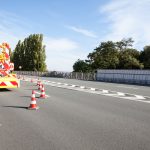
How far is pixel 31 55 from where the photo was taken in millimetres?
88938

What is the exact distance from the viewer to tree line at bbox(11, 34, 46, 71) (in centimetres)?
8794

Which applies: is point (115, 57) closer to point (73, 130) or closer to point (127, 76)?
point (127, 76)

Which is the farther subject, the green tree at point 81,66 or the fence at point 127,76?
the green tree at point 81,66

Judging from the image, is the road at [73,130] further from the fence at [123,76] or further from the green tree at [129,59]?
the green tree at [129,59]

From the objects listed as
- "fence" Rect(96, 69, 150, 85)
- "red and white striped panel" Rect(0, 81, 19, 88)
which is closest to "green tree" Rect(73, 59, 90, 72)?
"fence" Rect(96, 69, 150, 85)

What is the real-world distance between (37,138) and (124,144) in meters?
1.62

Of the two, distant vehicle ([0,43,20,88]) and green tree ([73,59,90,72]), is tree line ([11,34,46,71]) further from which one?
distant vehicle ([0,43,20,88])

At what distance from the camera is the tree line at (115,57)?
6662 centimetres

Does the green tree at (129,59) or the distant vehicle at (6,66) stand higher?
the green tree at (129,59)

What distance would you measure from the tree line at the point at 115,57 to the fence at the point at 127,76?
23.8 metres

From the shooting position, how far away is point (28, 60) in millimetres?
90250

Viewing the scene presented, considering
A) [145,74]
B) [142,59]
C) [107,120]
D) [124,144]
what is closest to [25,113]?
[107,120]

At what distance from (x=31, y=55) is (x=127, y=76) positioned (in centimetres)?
5490

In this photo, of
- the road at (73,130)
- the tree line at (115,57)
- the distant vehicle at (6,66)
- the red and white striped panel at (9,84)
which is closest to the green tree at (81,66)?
the tree line at (115,57)
